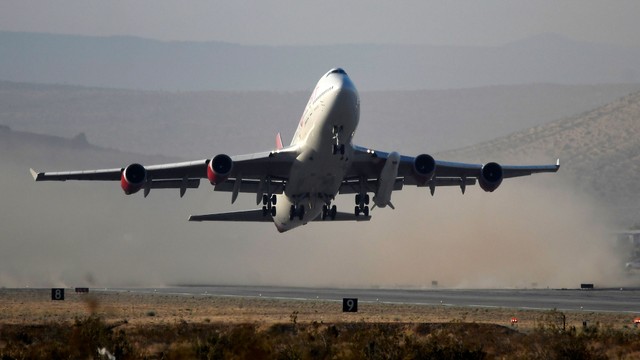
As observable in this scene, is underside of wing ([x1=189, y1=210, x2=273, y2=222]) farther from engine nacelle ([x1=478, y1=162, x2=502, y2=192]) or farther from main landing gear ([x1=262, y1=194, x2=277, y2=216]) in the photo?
engine nacelle ([x1=478, y1=162, x2=502, y2=192])

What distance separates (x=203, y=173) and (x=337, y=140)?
11.3 metres

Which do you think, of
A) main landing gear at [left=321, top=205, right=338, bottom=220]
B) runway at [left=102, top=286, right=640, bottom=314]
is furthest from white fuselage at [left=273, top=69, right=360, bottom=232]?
runway at [left=102, top=286, right=640, bottom=314]

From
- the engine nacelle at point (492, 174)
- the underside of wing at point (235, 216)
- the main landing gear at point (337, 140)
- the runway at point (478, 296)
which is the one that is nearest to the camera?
the main landing gear at point (337, 140)

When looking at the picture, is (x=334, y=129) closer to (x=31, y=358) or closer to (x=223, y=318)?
(x=223, y=318)

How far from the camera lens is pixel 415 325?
5072 cm

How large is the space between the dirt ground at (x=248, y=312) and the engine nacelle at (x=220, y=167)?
281 inches

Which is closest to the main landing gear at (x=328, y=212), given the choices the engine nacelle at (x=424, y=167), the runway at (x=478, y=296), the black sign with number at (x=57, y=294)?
the engine nacelle at (x=424, y=167)

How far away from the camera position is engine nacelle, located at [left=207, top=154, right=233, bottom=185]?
60500mm

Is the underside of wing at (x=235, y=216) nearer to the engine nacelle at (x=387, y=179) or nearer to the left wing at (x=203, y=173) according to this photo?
the left wing at (x=203, y=173)

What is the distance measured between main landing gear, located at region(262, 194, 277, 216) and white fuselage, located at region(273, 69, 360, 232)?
3734mm

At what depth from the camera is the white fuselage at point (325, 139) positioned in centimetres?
5666

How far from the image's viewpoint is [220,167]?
60656 mm

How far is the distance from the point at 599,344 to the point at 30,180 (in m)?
102

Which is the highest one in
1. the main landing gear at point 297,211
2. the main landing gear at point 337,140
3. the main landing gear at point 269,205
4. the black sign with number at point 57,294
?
the main landing gear at point 337,140
